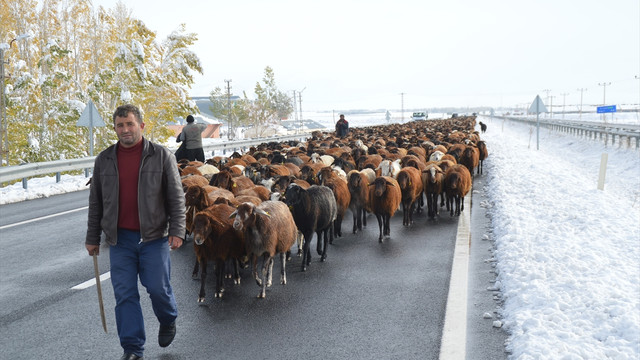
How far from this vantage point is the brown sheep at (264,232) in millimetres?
6105

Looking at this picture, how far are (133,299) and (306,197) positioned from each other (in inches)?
146

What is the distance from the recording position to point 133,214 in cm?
425

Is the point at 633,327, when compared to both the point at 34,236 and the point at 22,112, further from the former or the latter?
the point at 22,112

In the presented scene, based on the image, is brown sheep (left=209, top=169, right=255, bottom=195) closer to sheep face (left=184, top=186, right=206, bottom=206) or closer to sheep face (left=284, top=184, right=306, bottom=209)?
sheep face (left=184, top=186, right=206, bottom=206)

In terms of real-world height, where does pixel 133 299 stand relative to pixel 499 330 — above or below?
above

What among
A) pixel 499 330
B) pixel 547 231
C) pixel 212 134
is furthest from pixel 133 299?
pixel 212 134

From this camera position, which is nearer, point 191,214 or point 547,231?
point 191,214

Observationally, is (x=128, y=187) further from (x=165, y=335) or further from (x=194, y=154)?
(x=194, y=154)

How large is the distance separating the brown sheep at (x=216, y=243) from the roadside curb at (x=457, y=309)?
243 centimetres

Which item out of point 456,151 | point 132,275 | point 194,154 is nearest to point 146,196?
point 132,275

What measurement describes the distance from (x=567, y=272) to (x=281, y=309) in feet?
11.0

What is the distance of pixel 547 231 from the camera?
880 centimetres

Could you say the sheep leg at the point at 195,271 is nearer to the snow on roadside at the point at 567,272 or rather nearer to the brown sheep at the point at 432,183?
the snow on roadside at the point at 567,272

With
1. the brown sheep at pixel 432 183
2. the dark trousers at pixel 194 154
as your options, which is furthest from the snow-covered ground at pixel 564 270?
the dark trousers at pixel 194 154
